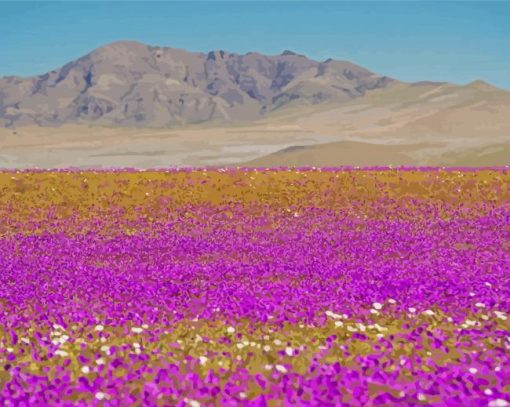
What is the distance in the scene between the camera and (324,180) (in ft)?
121

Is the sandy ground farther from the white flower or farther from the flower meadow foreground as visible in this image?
the white flower

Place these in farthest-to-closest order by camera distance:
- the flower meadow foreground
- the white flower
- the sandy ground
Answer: the sandy ground < the flower meadow foreground < the white flower

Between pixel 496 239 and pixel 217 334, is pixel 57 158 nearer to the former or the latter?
pixel 496 239

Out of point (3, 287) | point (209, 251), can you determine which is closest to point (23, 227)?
point (209, 251)

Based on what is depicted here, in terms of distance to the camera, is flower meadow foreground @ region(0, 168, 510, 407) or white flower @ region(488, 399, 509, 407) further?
flower meadow foreground @ region(0, 168, 510, 407)

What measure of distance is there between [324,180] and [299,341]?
83.3ft

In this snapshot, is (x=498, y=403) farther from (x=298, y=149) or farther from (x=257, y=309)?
(x=298, y=149)

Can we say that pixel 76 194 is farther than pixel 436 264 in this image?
Yes

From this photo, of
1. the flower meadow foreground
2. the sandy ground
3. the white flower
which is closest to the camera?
the white flower

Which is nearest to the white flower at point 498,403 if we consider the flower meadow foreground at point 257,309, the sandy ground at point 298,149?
the flower meadow foreground at point 257,309

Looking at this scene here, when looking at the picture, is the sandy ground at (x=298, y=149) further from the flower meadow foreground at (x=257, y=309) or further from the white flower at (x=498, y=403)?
the white flower at (x=498, y=403)

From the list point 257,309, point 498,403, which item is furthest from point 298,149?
point 498,403

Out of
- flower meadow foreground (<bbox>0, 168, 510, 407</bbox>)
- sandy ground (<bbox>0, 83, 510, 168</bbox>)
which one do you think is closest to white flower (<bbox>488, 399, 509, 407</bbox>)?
flower meadow foreground (<bbox>0, 168, 510, 407</bbox>)

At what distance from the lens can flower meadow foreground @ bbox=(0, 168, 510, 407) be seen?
9.22m
